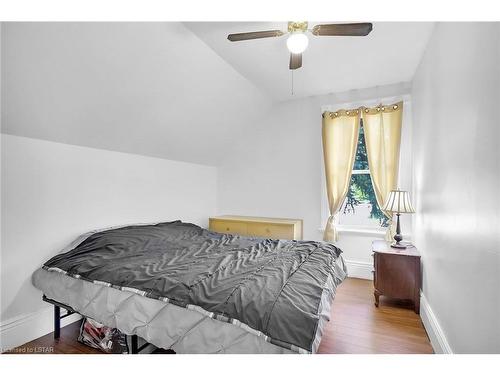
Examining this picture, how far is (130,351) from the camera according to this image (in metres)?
1.61

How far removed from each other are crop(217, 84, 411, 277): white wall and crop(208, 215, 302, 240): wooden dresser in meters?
0.28

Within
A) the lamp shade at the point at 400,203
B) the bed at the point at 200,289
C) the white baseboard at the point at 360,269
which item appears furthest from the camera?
the white baseboard at the point at 360,269

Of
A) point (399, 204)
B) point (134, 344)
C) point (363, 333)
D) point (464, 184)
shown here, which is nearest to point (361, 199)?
point (399, 204)

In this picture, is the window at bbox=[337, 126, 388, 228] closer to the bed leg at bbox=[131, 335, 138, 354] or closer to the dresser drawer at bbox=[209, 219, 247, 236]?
the dresser drawer at bbox=[209, 219, 247, 236]

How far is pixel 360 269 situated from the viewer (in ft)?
11.4

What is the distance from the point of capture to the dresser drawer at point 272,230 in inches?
135

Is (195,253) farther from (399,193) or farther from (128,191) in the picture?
(399,193)

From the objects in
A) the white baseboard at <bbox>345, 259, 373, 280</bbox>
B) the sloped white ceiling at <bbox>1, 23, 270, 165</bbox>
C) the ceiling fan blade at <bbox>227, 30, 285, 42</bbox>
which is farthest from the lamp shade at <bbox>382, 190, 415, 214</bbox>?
the sloped white ceiling at <bbox>1, 23, 270, 165</bbox>

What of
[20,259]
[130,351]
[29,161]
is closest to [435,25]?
[130,351]

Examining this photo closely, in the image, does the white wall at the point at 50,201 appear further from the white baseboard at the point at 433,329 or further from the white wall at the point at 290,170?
the white baseboard at the point at 433,329

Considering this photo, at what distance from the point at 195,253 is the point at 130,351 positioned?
0.81 m

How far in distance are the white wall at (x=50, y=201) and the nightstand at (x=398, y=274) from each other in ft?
8.62

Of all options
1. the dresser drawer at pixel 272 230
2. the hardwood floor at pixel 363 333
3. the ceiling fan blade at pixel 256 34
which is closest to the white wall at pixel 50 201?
the hardwood floor at pixel 363 333

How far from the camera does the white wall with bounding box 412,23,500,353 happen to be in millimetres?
1112
